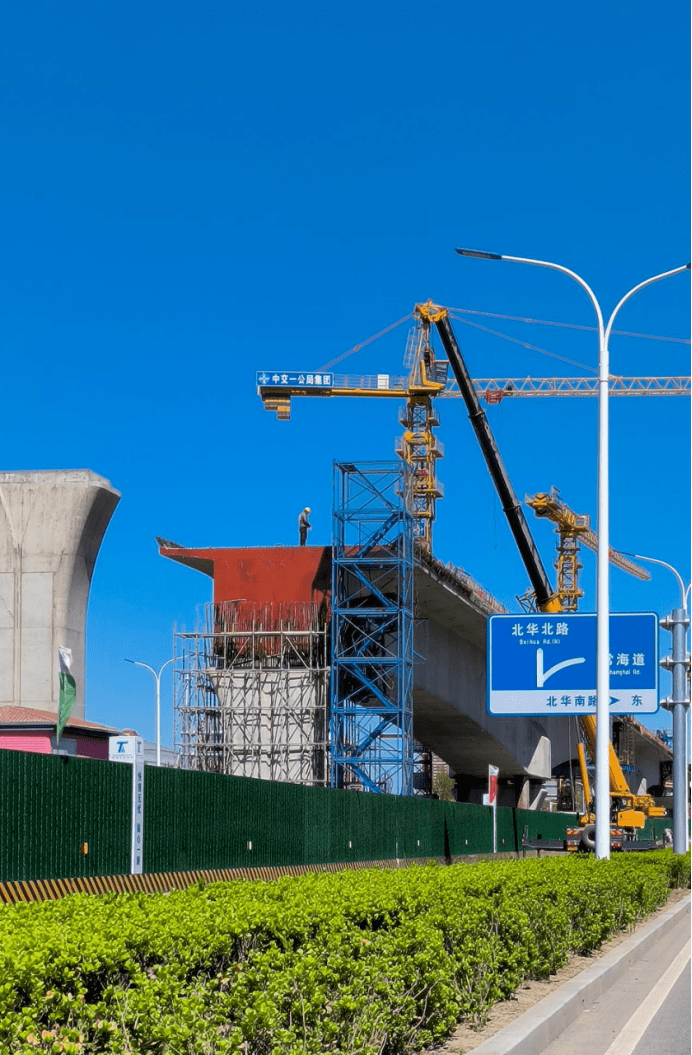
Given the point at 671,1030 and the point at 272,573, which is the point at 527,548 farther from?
the point at 671,1030

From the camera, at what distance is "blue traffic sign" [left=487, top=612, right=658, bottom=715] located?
875 inches

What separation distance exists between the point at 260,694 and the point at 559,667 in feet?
92.9

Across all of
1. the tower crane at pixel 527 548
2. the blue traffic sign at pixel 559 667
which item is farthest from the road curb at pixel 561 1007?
the tower crane at pixel 527 548

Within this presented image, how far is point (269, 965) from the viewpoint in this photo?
20.7ft

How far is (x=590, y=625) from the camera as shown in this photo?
882 inches

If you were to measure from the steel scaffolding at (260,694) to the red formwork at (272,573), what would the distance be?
51 cm

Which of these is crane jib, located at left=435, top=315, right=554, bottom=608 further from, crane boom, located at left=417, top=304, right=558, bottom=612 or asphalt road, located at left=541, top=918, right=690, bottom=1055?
asphalt road, located at left=541, top=918, right=690, bottom=1055

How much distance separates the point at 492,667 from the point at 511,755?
45.6 meters

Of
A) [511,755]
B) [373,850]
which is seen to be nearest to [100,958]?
[373,850]

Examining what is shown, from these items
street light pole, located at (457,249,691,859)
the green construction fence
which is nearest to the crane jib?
the green construction fence

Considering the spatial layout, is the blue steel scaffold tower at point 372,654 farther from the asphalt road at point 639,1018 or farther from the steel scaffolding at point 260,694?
the asphalt road at point 639,1018

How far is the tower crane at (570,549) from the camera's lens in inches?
3014

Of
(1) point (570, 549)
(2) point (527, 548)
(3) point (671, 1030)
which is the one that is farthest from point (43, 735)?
(1) point (570, 549)

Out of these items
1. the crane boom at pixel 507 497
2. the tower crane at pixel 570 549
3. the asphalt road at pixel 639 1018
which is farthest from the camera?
the tower crane at pixel 570 549
